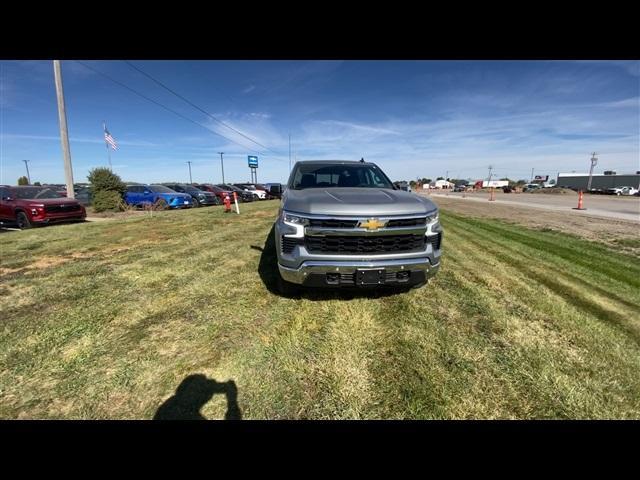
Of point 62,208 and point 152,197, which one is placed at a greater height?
point 152,197

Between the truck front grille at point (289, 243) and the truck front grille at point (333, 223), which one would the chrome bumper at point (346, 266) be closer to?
the truck front grille at point (289, 243)

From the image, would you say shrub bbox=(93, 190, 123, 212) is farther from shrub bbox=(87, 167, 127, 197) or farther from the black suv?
the black suv

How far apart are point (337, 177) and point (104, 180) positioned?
1556cm

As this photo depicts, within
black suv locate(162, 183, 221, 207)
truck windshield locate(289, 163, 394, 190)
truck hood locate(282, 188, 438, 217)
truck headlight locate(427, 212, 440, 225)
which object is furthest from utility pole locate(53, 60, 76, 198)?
truck headlight locate(427, 212, 440, 225)

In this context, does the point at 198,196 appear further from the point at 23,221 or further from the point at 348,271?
the point at 348,271

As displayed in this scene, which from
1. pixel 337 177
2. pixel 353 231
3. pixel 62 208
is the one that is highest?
pixel 337 177

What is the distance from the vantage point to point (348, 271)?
111 inches

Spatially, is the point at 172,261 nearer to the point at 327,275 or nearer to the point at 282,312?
the point at 282,312

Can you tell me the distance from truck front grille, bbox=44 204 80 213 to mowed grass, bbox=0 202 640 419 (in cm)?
660

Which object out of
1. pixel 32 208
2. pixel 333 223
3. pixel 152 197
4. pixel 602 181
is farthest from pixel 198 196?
pixel 602 181

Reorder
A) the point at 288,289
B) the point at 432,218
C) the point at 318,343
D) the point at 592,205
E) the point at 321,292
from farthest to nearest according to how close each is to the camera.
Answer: the point at 592,205
the point at 321,292
the point at 288,289
the point at 432,218
the point at 318,343

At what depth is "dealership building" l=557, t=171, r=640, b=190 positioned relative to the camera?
66.0 m
